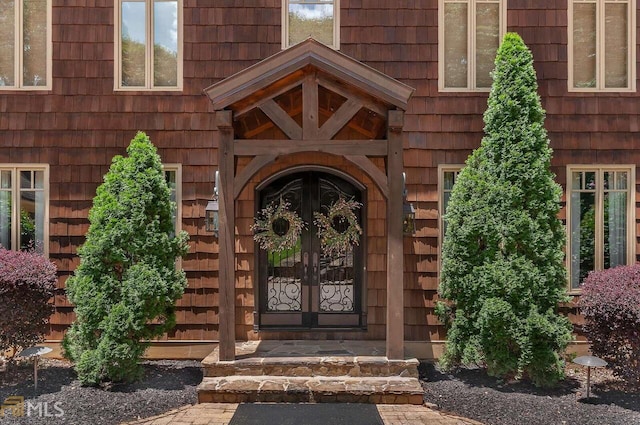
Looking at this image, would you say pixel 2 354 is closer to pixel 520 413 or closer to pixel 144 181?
pixel 144 181

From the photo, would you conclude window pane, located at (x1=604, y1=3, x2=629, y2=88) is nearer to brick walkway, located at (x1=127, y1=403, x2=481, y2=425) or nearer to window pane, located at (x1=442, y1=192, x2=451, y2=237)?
window pane, located at (x1=442, y1=192, x2=451, y2=237)

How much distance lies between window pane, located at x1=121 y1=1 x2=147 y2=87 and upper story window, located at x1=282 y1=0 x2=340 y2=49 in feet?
6.26

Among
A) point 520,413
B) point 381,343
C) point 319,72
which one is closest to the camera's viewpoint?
point 520,413

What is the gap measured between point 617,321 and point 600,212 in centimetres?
181

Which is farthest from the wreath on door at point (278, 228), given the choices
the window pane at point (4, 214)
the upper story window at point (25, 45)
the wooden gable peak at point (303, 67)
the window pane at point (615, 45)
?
the window pane at point (615, 45)

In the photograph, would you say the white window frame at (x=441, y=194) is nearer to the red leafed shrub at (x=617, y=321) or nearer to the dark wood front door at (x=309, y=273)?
the dark wood front door at (x=309, y=273)

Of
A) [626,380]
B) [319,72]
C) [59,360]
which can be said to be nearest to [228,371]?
[59,360]

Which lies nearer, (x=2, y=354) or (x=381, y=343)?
(x=2, y=354)

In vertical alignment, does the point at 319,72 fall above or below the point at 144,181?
above

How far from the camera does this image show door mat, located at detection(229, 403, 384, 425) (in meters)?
4.93

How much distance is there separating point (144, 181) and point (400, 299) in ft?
10.2

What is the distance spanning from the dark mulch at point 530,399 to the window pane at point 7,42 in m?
6.45

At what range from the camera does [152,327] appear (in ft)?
20.3

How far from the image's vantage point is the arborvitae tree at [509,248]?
5.79 meters
